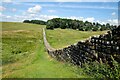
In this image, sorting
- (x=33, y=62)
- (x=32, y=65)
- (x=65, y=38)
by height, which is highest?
(x=65, y=38)

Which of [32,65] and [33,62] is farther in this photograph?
[33,62]

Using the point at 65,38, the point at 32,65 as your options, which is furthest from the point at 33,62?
the point at 65,38

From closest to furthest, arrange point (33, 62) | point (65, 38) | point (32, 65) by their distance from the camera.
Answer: point (32, 65) → point (33, 62) → point (65, 38)

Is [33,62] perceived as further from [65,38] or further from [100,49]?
[65,38]

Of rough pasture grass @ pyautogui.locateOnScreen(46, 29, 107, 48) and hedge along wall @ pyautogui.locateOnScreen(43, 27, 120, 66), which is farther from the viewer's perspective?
rough pasture grass @ pyautogui.locateOnScreen(46, 29, 107, 48)

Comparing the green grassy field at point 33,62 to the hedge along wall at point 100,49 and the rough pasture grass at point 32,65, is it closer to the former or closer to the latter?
the rough pasture grass at point 32,65

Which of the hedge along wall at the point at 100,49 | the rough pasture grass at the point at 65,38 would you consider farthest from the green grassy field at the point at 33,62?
the hedge along wall at the point at 100,49

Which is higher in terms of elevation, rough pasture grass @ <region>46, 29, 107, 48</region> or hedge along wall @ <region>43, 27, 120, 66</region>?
hedge along wall @ <region>43, 27, 120, 66</region>

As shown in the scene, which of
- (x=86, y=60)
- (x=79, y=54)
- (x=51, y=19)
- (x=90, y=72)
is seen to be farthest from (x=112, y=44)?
(x=51, y=19)

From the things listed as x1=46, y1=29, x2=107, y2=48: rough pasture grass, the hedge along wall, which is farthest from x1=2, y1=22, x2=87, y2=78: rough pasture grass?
x1=46, y1=29, x2=107, y2=48: rough pasture grass

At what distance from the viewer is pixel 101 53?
14.4 m

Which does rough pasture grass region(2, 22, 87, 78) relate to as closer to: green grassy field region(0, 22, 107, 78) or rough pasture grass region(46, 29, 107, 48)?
green grassy field region(0, 22, 107, 78)

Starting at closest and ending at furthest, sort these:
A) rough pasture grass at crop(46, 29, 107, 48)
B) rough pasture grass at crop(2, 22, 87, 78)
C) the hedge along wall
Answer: the hedge along wall
rough pasture grass at crop(2, 22, 87, 78)
rough pasture grass at crop(46, 29, 107, 48)

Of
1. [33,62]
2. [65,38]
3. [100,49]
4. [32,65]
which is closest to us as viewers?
[100,49]
